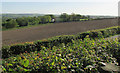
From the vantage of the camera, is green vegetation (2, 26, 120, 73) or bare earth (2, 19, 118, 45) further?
bare earth (2, 19, 118, 45)

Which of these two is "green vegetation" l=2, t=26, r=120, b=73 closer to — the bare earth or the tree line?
the bare earth

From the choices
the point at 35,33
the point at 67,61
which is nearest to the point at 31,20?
the point at 35,33

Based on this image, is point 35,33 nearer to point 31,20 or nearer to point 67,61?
point 31,20

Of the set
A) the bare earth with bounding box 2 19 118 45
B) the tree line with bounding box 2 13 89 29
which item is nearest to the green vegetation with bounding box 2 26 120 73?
the bare earth with bounding box 2 19 118 45

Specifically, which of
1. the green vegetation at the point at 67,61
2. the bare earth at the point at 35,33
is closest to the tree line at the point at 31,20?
the bare earth at the point at 35,33

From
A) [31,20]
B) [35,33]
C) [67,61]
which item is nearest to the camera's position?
[67,61]

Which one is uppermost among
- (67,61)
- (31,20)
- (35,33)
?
(31,20)

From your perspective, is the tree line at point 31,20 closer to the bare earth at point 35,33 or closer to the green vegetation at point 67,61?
the bare earth at point 35,33

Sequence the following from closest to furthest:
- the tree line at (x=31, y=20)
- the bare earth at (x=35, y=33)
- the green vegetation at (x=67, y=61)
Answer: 1. the green vegetation at (x=67, y=61)
2. the bare earth at (x=35, y=33)
3. the tree line at (x=31, y=20)

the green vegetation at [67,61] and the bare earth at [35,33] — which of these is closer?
the green vegetation at [67,61]

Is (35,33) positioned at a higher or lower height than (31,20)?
lower

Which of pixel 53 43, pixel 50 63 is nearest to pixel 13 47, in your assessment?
pixel 53 43

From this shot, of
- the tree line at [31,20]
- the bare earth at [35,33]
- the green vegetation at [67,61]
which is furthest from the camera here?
the tree line at [31,20]

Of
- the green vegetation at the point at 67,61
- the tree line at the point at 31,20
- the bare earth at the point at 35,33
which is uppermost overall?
the tree line at the point at 31,20
